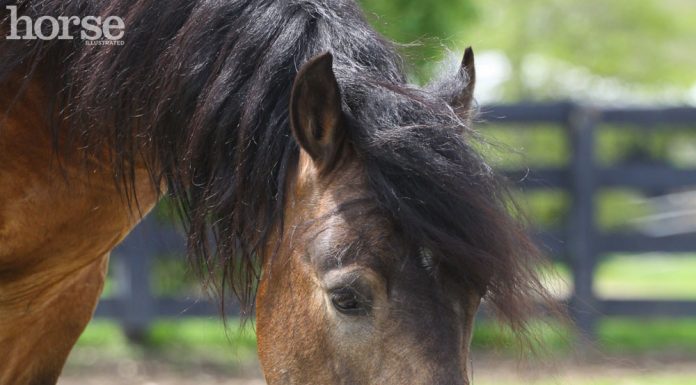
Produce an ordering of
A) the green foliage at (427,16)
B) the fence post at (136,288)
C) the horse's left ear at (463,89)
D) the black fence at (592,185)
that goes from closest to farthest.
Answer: the horse's left ear at (463,89)
the green foliage at (427,16)
the fence post at (136,288)
the black fence at (592,185)

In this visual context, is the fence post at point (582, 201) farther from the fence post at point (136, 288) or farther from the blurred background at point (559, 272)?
the fence post at point (136, 288)

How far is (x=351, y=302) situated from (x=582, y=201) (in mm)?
5546

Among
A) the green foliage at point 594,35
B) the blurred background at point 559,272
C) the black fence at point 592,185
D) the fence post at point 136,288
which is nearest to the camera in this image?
the blurred background at point 559,272

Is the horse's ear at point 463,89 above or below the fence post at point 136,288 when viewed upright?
above

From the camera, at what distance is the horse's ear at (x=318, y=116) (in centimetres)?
215

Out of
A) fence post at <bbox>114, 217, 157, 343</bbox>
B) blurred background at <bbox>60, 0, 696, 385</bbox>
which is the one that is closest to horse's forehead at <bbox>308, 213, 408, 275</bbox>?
blurred background at <bbox>60, 0, 696, 385</bbox>

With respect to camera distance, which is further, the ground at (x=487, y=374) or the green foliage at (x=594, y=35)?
the green foliage at (x=594, y=35)

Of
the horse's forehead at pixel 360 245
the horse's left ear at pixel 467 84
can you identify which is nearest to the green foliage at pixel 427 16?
the horse's left ear at pixel 467 84

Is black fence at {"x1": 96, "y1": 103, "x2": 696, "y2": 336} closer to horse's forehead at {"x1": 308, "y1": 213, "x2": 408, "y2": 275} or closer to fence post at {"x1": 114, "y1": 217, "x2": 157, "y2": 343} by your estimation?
fence post at {"x1": 114, "y1": 217, "x2": 157, "y2": 343}

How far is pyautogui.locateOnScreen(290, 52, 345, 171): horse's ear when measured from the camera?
2150mm

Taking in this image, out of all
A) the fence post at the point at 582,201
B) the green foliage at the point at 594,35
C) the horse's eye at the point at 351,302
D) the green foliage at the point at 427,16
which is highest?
the green foliage at the point at 594,35

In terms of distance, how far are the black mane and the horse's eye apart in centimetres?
17

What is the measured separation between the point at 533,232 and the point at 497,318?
0.39 m

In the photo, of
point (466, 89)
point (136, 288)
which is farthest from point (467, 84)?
point (136, 288)
